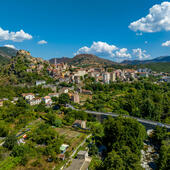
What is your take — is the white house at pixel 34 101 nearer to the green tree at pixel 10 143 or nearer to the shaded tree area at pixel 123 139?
the green tree at pixel 10 143

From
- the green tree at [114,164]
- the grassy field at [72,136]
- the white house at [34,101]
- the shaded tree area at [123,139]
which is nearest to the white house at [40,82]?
the white house at [34,101]

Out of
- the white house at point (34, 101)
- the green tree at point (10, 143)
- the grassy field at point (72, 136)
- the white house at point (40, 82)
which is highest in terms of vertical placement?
the white house at point (40, 82)

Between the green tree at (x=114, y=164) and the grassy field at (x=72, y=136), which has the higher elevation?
the green tree at (x=114, y=164)

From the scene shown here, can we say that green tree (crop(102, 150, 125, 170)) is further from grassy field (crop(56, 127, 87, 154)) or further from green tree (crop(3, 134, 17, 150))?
green tree (crop(3, 134, 17, 150))

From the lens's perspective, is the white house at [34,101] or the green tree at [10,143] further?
the white house at [34,101]

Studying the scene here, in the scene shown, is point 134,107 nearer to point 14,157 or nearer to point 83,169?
point 83,169

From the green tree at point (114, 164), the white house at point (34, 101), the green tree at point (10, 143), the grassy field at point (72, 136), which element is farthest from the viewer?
the white house at point (34, 101)

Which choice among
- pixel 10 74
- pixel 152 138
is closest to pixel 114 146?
pixel 152 138

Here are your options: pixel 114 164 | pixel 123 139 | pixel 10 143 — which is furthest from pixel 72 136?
pixel 114 164

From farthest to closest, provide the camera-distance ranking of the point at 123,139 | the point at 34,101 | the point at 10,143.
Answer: the point at 34,101, the point at 10,143, the point at 123,139

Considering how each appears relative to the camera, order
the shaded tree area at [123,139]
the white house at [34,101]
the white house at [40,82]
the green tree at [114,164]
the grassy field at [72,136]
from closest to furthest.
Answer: the green tree at [114,164] → the shaded tree area at [123,139] → the grassy field at [72,136] → the white house at [34,101] → the white house at [40,82]

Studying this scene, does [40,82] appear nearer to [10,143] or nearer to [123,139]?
[10,143]

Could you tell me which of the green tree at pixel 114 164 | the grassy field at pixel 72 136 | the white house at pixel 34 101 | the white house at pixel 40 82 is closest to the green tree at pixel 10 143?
the grassy field at pixel 72 136
